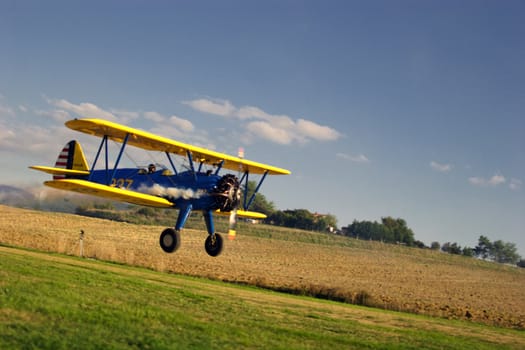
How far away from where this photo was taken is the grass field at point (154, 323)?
29.1 feet

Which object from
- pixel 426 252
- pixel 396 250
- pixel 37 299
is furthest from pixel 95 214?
pixel 37 299

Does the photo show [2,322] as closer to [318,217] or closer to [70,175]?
[70,175]

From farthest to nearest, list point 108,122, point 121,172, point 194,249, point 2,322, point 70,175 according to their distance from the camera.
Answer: point 194,249, point 70,175, point 121,172, point 108,122, point 2,322

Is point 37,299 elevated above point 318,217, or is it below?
below

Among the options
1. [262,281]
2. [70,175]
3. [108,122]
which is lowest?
[262,281]

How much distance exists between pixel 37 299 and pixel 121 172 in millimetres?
12481

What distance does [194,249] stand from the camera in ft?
151

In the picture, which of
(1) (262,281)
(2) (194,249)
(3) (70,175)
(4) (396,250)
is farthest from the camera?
(4) (396,250)

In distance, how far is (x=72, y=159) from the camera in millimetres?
26016

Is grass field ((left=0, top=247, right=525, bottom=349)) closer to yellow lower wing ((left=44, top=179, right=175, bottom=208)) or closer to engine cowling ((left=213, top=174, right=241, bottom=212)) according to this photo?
yellow lower wing ((left=44, top=179, right=175, bottom=208))

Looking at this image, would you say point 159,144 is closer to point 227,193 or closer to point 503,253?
point 227,193

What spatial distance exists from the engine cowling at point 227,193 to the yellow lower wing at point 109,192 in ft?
6.55

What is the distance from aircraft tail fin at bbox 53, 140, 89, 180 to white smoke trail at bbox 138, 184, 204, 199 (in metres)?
5.07

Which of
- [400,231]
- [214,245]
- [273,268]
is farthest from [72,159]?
[400,231]
